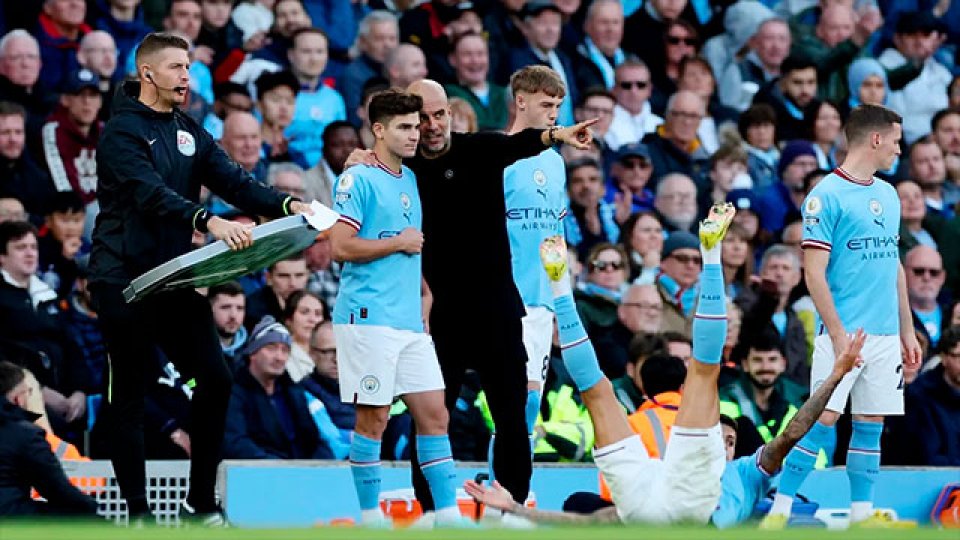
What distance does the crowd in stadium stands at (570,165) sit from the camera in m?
13.1

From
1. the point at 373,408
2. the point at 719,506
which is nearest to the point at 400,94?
the point at 373,408

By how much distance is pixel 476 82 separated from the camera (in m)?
16.7

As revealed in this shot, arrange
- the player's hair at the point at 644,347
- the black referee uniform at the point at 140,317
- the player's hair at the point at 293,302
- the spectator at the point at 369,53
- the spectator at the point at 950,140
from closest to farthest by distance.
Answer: the black referee uniform at the point at 140,317 < the player's hair at the point at 644,347 < the player's hair at the point at 293,302 < the spectator at the point at 369,53 < the spectator at the point at 950,140

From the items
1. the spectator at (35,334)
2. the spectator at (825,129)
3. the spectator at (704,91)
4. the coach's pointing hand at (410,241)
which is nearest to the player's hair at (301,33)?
the spectator at (35,334)

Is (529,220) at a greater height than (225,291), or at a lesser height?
greater

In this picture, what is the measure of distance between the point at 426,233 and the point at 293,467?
6.22 feet

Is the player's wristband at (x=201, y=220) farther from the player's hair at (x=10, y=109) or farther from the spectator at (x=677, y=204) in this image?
the spectator at (x=677, y=204)

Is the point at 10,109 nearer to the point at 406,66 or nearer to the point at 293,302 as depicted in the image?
the point at 293,302

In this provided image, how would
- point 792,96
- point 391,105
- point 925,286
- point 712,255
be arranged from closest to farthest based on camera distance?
point 712,255, point 391,105, point 925,286, point 792,96

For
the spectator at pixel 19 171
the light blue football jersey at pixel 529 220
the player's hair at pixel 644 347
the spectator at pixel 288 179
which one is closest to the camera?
the light blue football jersey at pixel 529 220

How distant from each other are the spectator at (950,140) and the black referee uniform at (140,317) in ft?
35.2

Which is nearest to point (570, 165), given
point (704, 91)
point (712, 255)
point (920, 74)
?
point (704, 91)

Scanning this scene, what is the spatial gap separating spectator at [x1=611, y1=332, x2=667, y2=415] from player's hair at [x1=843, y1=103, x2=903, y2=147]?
2.06 m

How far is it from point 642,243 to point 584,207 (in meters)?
0.58
